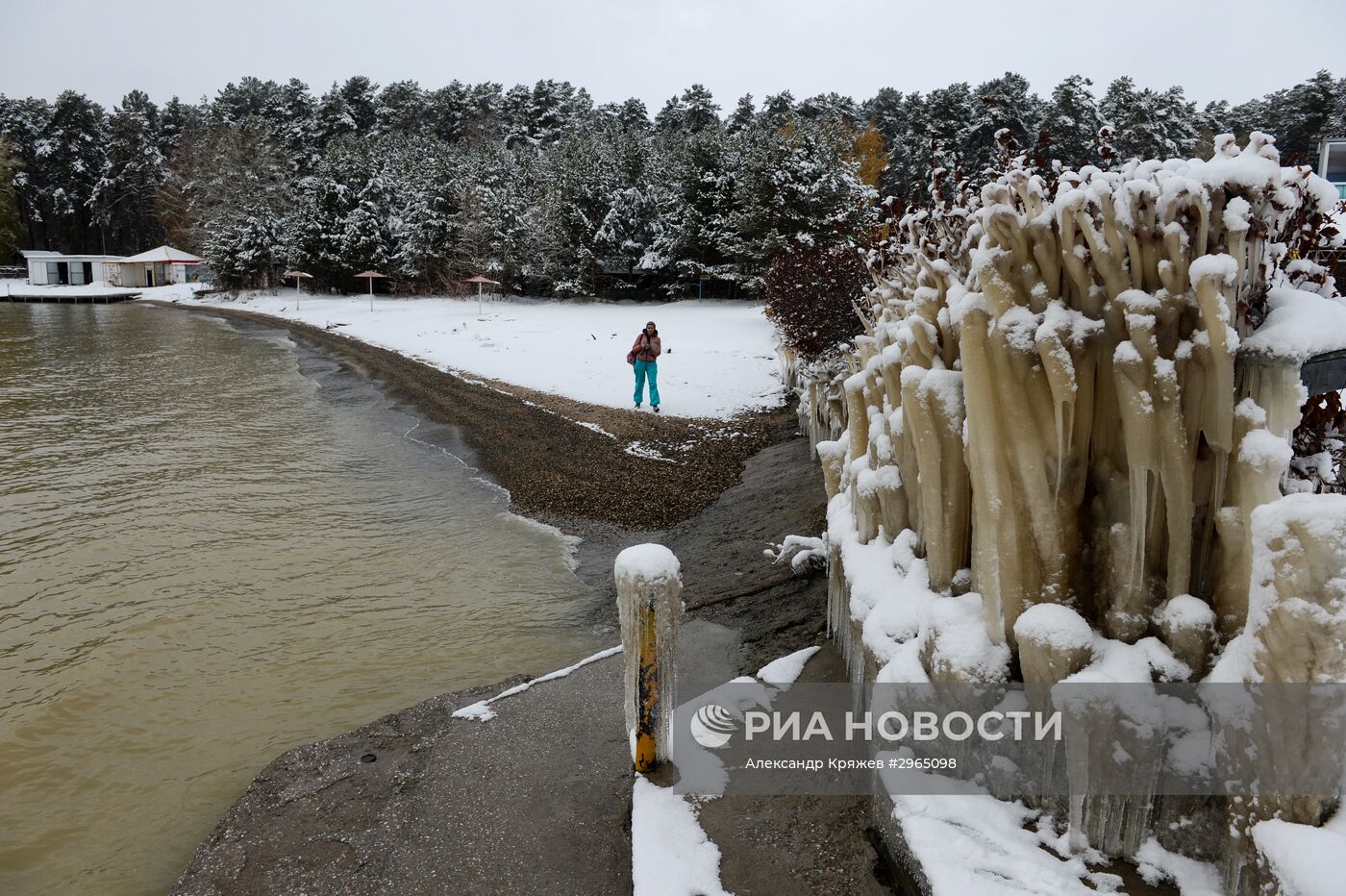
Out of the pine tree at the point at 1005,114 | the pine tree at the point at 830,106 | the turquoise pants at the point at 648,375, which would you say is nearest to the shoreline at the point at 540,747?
the turquoise pants at the point at 648,375

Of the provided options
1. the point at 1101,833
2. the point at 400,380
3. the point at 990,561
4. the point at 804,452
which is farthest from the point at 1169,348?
the point at 400,380

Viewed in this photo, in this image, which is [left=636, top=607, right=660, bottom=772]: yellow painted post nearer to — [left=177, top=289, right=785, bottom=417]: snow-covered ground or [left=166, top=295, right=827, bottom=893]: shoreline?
[left=166, top=295, right=827, bottom=893]: shoreline

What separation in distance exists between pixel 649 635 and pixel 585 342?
20.5m

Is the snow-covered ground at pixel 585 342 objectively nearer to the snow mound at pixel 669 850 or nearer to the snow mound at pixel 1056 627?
the snow mound at pixel 669 850

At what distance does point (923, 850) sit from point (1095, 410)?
1.74 meters

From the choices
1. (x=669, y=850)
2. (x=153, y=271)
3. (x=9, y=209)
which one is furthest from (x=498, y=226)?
(x=9, y=209)

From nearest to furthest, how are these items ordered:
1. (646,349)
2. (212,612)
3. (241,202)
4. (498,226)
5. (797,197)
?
1. (212,612)
2. (646,349)
3. (797,197)
4. (498,226)
5. (241,202)

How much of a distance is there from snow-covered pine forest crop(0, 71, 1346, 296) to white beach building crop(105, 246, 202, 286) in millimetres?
3695

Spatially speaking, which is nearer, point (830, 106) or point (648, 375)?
point (648, 375)

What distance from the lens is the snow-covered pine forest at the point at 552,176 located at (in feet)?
101

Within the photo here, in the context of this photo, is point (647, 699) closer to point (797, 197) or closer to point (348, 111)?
point (797, 197)

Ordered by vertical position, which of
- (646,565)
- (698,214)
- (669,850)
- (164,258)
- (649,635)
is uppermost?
(164,258)

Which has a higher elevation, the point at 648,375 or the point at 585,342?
the point at 585,342

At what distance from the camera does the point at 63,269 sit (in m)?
63.9
